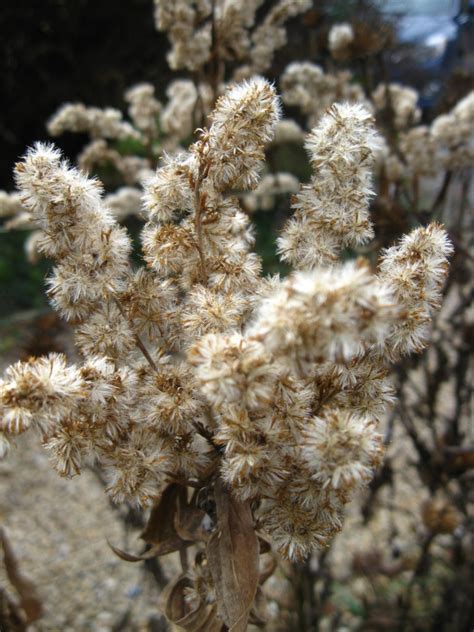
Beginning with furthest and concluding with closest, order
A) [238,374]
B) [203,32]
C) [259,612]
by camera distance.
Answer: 1. [203,32]
2. [259,612]
3. [238,374]

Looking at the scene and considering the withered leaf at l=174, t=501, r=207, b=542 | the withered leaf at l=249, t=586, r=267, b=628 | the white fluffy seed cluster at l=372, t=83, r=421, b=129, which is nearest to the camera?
the withered leaf at l=174, t=501, r=207, b=542

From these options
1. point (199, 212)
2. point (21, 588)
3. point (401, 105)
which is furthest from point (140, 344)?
point (401, 105)

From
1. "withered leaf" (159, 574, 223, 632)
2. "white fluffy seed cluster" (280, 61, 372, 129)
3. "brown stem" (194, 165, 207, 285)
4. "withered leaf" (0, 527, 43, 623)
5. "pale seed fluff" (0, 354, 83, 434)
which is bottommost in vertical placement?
"withered leaf" (159, 574, 223, 632)

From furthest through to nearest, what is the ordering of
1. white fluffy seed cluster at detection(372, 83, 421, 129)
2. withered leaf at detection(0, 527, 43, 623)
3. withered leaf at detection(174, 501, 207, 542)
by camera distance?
white fluffy seed cluster at detection(372, 83, 421, 129), withered leaf at detection(0, 527, 43, 623), withered leaf at detection(174, 501, 207, 542)

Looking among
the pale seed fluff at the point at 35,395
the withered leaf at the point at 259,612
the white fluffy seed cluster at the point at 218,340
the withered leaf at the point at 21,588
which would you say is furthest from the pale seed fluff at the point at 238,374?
the withered leaf at the point at 21,588

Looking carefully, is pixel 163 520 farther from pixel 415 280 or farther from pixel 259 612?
pixel 415 280

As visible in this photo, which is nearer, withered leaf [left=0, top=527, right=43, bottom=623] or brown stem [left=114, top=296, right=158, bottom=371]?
brown stem [left=114, top=296, right=158, bottom=371]

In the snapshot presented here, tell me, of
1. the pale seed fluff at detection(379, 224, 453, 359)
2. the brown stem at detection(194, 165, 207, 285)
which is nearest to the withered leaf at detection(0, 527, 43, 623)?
the brown stem at detection(194, 165, 207, 285)

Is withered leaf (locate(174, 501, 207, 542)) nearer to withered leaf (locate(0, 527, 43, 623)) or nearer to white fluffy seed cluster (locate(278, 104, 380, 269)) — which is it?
white fluffy seed cluster (locate(278, 104, 380, 269))

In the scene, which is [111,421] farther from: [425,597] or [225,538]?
[425,597]
